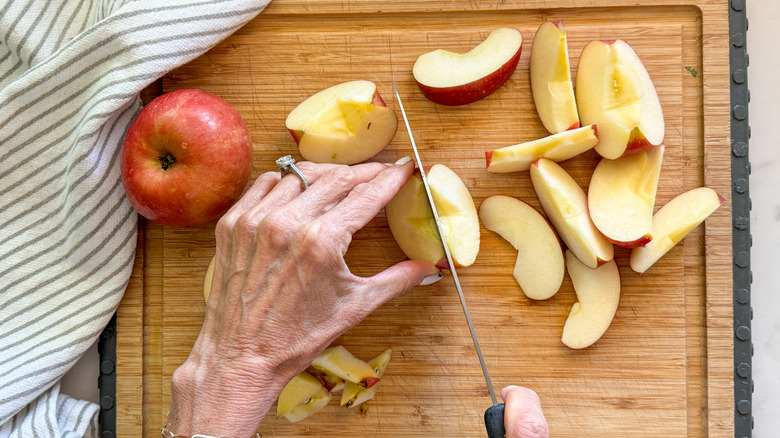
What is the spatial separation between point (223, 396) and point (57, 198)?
0.76 m

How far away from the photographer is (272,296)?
1274 millimetres

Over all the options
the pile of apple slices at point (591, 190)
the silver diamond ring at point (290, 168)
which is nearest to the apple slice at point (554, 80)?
the pile of apple slices at point (591, 190)

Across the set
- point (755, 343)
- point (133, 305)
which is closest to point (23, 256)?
point (133, 305)

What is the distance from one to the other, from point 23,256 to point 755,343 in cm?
203

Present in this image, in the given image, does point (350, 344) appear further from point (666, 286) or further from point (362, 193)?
point (666, 286)

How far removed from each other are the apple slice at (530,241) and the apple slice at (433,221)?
7 cm

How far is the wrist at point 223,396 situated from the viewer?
130cm

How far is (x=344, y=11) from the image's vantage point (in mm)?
1599

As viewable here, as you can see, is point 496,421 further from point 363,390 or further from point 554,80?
point 554,80

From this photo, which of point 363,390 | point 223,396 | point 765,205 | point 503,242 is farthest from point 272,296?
point 765,205

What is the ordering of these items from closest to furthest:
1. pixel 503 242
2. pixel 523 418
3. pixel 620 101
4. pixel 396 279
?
pixel 523 418
pixel 396 279
pixel 620 101
pixel 503 242

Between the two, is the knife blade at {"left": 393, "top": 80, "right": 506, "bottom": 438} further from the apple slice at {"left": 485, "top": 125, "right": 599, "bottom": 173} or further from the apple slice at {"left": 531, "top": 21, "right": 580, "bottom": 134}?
the apple slice at {"left": 531, "top": 21, "right": 580, "bottom": 134}

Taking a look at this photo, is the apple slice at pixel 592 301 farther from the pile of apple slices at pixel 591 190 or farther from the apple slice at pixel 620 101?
the apple slice at pixel 620 101

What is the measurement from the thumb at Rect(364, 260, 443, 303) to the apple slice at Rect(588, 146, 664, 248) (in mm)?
465
